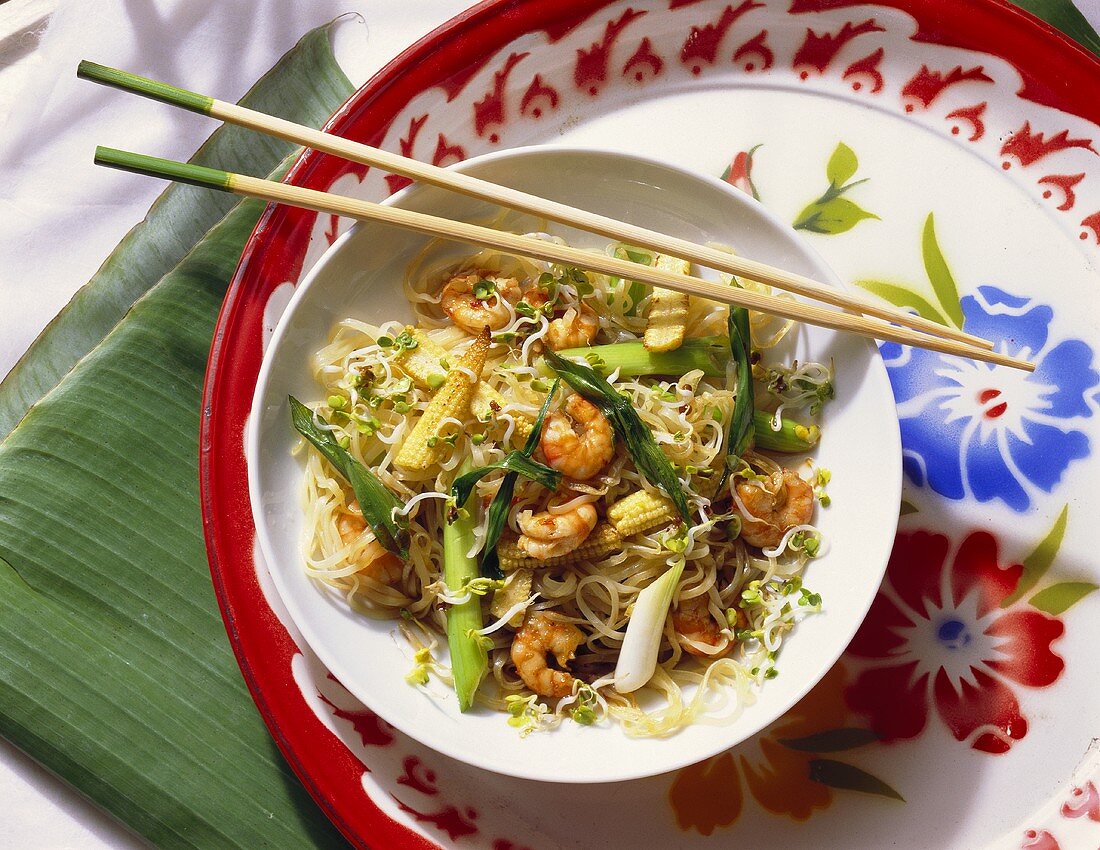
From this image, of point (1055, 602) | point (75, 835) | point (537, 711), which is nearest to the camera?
point (537, 711)

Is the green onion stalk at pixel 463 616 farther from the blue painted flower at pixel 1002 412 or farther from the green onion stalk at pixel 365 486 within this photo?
the blue painted flower at pixel 1002 412

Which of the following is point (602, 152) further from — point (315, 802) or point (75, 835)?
point (75, 835)

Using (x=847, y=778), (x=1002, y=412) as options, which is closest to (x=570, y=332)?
(x=1002, y=412)

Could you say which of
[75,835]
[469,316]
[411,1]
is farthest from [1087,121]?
[75,835]

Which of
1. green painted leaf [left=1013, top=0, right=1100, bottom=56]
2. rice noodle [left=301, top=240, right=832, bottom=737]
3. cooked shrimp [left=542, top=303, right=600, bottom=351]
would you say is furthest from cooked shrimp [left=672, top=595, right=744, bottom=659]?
green painted leaf [left=1013, top=0, right=1100, bottom=56]

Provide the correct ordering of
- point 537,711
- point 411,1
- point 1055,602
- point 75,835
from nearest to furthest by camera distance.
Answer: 1. point 537,711
2. point 1055,602
3. point 75,835
4. point 411,1

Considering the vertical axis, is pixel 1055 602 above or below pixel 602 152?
below

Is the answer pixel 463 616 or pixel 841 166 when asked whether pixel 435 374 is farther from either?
pixel 841 166

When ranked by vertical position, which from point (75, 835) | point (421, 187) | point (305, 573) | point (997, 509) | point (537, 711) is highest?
point (421, 187)
